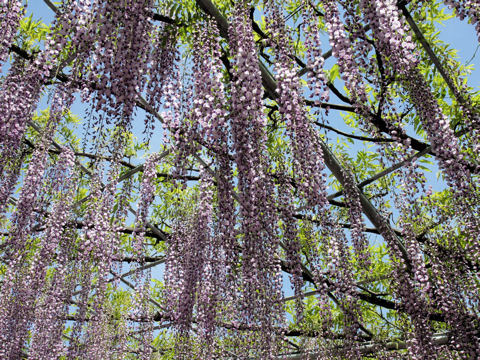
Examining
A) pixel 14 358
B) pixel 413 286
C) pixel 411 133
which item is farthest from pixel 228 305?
pixel 411 133

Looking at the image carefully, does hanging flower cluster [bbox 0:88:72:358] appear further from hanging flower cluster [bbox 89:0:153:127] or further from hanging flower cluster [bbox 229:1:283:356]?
hanging flower cluster [bbox 229:1:283:356]

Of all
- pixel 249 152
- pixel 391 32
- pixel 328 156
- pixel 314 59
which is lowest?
pixel 249 152

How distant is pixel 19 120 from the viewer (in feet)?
11.0

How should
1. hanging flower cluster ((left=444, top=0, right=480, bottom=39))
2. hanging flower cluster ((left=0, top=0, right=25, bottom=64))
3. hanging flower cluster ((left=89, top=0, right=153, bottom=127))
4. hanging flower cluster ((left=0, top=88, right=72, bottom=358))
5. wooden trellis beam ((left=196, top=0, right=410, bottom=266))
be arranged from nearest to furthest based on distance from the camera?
hanging flower cluster ((left=89, top=0, right=153, bottom=127)) < hanging flower cluster ((left=444, top=0, right=480, bottom=39)) < hanging flower cluster ((left=0, top=0, right=25, bottom=64)) < wooden trellis beam ((left=196, top=0, right=410, bottom=266)) < hanging flower cluster ((left=0, top=88, right=72, bottom=358))

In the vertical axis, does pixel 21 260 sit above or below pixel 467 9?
below

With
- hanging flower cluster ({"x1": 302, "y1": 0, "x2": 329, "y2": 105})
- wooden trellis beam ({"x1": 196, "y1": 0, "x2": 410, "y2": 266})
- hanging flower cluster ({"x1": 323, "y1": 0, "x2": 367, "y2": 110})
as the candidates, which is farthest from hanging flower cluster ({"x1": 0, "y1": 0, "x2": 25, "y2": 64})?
hanging flower cluster ({"x1": 323, "y1": 0, "x2": 367, "y2": 110})

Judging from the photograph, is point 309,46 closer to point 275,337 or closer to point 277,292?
point 277,292

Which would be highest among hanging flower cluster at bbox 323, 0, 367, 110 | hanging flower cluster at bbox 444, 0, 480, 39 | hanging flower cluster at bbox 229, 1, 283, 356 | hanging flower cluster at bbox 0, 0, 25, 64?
hanging flower cluster at bbox 0, 0, 25, 64

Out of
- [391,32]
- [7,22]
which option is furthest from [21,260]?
[391,32]

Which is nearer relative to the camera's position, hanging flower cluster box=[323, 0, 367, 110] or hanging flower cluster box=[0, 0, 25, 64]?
hanging flower cluster box=[323, 0, 367, 110]

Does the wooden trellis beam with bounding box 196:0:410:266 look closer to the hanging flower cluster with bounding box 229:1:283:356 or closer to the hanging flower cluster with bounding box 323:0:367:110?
the hanging flower cluster with bounding box 229:1:283:356

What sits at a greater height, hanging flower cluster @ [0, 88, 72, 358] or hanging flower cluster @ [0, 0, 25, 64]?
hanging flower cluster @ [0, 0, 25, 64]

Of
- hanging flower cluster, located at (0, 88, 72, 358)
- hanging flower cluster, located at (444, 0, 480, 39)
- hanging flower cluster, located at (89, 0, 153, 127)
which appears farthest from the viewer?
hanging flower cluster, located at (0, 88, 72, 358)

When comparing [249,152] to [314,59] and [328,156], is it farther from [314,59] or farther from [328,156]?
[328,156]
